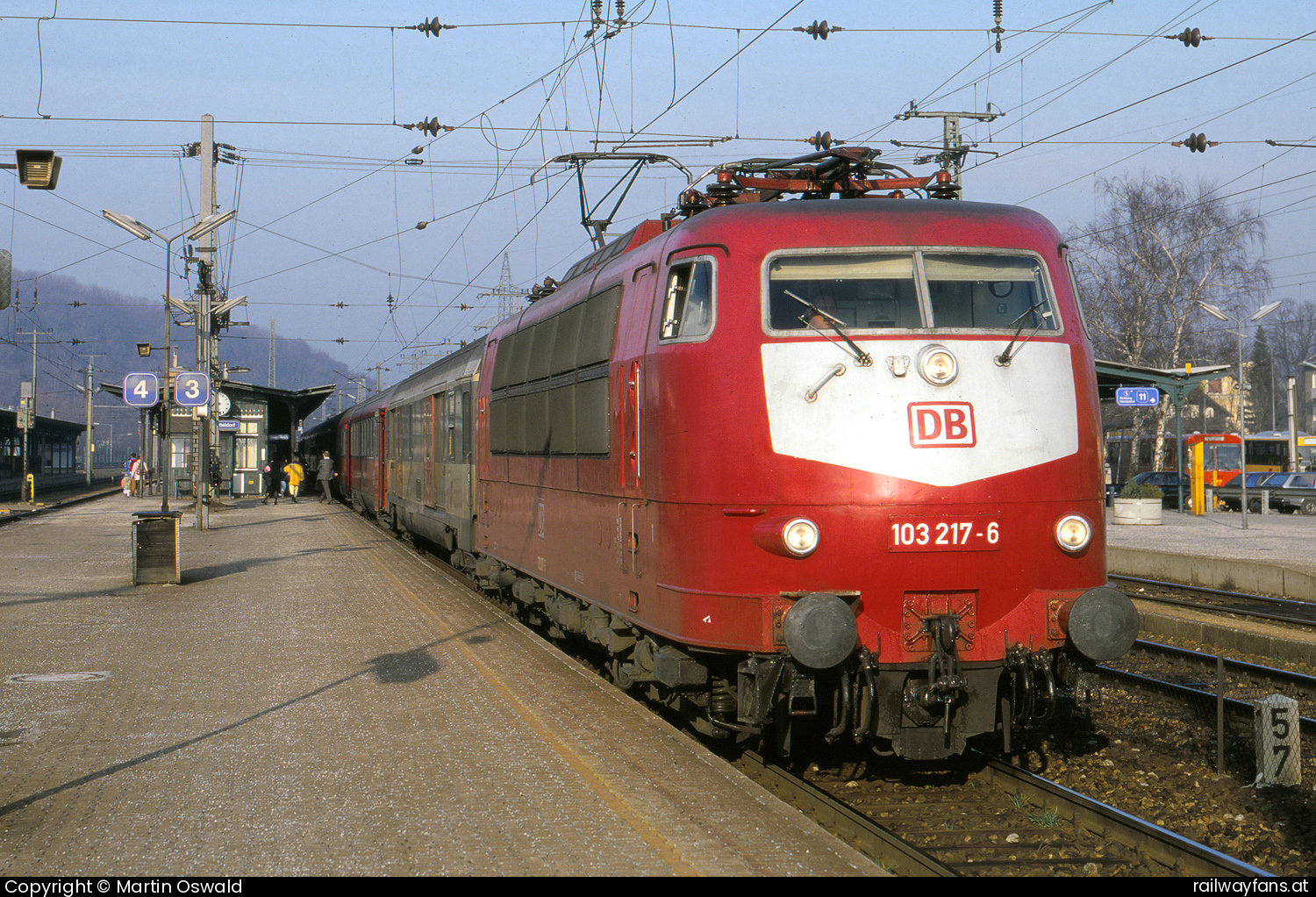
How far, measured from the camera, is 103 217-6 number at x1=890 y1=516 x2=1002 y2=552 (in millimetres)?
6223

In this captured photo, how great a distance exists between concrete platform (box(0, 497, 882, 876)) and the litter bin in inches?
88.7

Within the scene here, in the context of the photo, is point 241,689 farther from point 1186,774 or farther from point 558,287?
point 1186,774

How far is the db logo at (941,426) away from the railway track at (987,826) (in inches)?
75.6

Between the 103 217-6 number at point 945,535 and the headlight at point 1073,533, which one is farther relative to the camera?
the headlight at point 1073,533

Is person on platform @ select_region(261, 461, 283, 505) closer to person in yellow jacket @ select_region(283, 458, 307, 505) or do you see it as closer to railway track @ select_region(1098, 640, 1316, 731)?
person in yellow jacket @ select_region(283, 458, 307, 505)

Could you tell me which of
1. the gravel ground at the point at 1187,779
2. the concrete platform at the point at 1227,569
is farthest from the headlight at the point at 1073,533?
the concrete platform at the point at 1227,569

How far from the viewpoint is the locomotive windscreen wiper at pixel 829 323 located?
6.32 meters

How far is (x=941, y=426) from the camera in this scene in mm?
6289

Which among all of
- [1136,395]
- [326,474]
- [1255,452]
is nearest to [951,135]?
[1136,395]

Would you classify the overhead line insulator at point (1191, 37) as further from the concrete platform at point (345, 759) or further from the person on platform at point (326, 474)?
the person on platform at point (326, 474)

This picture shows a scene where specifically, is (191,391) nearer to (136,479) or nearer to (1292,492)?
(136,479)

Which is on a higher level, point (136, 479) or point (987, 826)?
point (136, 479)

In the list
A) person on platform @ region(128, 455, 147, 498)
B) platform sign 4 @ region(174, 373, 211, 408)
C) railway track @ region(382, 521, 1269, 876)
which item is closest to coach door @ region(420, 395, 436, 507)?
platform sign 4 @ region(174, 373, 211, 408)

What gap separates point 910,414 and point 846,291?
31.9 inches
